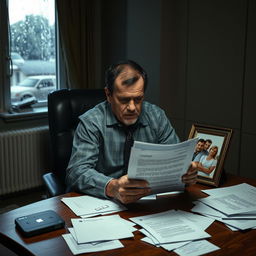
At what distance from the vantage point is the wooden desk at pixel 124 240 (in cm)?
111

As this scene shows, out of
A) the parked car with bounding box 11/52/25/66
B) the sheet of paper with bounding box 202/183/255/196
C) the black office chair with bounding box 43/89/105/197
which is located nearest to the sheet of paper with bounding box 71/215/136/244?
the sheet of paper with bounding box 202/183/255/196

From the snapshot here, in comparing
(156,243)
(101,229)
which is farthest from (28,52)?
(156,243)

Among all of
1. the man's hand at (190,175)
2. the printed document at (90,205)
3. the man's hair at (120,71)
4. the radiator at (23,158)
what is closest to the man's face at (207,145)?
the man's hand at (190,175)

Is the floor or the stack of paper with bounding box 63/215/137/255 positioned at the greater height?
the stack of paper with bounding box 63/215/137/255

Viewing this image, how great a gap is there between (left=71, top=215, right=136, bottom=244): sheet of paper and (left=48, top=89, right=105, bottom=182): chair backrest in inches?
28.1

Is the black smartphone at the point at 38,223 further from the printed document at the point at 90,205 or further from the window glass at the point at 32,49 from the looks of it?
the window glass at the point at 32,49

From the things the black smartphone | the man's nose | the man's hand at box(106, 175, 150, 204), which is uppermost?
the man's nose

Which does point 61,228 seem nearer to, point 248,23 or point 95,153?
point 95,153

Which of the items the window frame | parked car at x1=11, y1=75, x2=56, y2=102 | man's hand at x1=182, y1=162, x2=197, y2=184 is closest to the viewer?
man's hand at x1=182, y1=162, x2=197, y2=184

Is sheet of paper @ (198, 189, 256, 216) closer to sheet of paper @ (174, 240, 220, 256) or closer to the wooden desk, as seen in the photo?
the wooden desk

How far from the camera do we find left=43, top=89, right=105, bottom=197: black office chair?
2.05 meters

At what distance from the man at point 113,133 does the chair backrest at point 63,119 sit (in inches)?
11.5

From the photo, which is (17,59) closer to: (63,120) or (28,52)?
(28,52)

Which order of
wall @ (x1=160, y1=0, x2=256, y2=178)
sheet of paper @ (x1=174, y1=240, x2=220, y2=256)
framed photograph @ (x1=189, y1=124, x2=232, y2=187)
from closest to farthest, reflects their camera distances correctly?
sheet of paper @ (x1=174, y1=240, x2=220, y2=256) < framed photograph @ (x1=189, y1=124, x2=232, y2=187) < wall @ (x1=160, y1=0, x2=256, y2=178)
